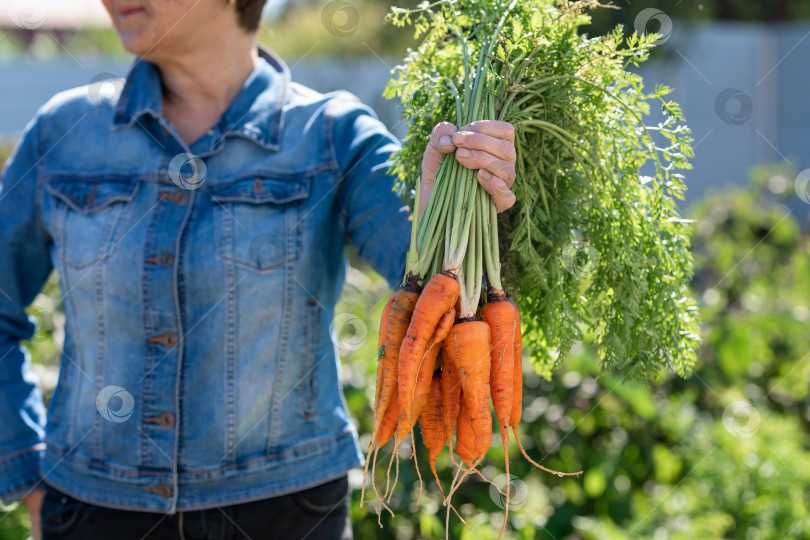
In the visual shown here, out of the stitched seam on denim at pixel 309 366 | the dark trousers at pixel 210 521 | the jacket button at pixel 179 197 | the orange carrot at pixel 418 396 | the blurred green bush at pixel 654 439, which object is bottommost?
the blurred green bush at pixel 654 439

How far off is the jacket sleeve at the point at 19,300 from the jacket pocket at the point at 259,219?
57 cm

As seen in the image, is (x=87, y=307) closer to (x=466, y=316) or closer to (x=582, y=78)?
(x=466, y=316)

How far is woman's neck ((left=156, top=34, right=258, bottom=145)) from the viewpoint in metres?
1.94

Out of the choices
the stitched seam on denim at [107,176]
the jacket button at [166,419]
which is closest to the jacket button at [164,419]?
the jacket button at [166,419]

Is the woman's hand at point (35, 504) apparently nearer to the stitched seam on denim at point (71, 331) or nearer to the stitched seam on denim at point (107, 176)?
the stitched seam on denim at point (71, 331)

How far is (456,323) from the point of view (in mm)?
1480

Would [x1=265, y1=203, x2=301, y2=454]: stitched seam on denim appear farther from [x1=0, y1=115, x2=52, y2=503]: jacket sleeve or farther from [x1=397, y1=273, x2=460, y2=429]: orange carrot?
[x1=0, y1=115, x2=52, y2=503]: jacket sleeve

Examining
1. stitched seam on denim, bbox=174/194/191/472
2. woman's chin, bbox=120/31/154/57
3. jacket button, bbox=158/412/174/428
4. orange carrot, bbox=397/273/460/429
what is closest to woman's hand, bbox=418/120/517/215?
orange carrot, bbox=397/273/460/429

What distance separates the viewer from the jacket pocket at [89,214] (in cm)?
182

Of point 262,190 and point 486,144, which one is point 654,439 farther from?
point 486,144

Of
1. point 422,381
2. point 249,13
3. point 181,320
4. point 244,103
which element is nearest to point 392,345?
point 422,381

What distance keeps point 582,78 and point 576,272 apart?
40cm

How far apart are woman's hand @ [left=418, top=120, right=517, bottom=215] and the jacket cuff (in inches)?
58.1

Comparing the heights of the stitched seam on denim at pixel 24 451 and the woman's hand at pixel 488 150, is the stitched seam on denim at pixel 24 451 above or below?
below
